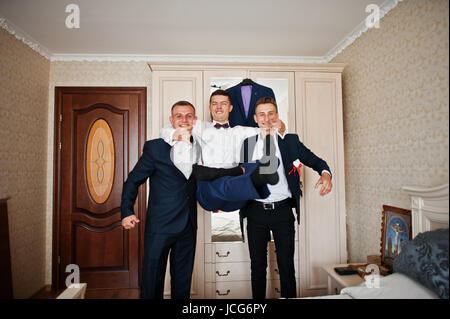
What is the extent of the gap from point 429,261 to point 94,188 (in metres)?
2.74

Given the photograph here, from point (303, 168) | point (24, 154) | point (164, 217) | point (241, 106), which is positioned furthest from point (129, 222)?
point (303, 168)

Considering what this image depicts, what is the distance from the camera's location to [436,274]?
92 centimetres

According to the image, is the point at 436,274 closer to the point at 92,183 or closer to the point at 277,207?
the point at 277,207

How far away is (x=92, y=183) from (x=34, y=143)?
65 cm

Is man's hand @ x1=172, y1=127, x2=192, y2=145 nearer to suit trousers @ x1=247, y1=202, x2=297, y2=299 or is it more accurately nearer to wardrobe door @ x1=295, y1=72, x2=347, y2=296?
suit trousers @ x1=247, y1=202, x2=297, y2=299

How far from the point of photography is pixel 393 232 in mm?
1436

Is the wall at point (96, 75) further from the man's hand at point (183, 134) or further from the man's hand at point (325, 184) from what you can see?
the man's hand at point (325, 184)

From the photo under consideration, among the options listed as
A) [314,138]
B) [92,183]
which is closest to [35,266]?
[92,183]

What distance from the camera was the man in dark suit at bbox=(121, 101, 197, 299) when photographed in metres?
1.53

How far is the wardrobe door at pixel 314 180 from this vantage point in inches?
87.0

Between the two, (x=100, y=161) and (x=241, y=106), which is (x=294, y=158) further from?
(x=100, y=161)
